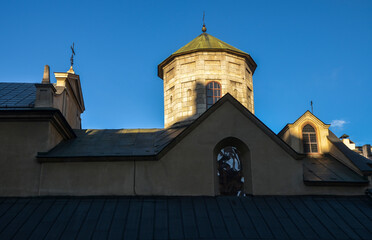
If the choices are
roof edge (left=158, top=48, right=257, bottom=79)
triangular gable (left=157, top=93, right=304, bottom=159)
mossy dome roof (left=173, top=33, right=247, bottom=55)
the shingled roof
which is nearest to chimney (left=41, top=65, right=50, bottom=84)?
the shingled roof

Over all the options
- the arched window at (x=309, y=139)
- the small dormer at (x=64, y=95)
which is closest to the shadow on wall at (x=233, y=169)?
the arched window at (x=309, y=139)

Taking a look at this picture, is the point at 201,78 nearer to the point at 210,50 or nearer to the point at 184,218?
the point at 210,50

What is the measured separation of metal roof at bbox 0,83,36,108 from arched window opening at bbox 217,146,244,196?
28.0ft

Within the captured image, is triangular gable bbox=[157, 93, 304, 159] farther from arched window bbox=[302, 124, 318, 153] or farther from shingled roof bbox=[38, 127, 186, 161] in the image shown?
arched window bbox=[302, 124, 318, 153]

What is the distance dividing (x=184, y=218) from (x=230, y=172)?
3608 mm

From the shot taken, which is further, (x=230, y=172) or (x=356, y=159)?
(x=356, y=159)

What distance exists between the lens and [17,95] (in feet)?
56.7

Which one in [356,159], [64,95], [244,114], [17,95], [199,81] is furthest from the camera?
[199,81]

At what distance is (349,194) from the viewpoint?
580 inches

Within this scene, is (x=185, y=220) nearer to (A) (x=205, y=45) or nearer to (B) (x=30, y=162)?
(B) (x=30, y=162)

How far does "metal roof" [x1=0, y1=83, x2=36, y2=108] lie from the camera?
15539 mm

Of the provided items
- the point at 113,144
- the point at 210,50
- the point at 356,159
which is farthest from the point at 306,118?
the point at 113,144

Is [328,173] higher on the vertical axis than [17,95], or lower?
lower

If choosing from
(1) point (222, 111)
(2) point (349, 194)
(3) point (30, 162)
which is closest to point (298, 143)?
(2) point (349, 194)
